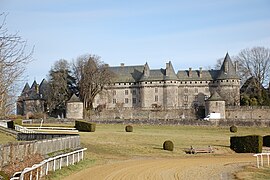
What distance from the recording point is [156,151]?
31.5m

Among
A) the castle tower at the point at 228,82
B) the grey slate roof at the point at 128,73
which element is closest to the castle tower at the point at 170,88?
the grey slate roof at the point at 128,73

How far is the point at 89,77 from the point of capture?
8081cm

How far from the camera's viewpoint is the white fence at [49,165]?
12.7 meters

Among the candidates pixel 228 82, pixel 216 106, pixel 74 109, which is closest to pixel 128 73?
pixel 228 82

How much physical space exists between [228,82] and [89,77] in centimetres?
2943

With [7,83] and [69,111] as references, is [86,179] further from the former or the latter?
[69,111]

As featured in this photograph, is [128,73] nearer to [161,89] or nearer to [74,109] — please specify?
[161,89]

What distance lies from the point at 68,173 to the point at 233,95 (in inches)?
2885

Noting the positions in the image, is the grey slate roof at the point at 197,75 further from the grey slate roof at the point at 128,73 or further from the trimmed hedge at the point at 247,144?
the trimmed hedge at the point at 247,144

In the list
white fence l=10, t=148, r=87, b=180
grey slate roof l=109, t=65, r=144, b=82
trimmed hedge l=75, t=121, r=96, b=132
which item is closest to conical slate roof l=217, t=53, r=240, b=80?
grey slate roof l=109, t=65, r=144, b=82

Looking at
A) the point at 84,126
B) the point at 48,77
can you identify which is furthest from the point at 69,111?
the point at 84,126

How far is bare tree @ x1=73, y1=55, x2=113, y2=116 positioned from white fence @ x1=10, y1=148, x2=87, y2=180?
188 feet

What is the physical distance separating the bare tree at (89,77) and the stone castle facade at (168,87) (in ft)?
19.9

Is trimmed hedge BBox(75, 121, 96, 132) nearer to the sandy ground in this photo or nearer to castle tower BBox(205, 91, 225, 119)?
the sandy ground
